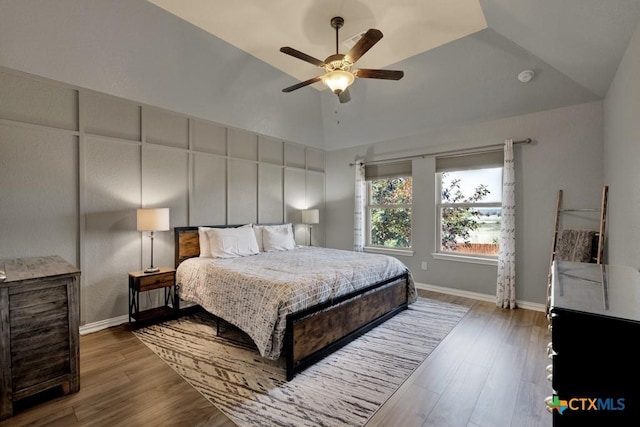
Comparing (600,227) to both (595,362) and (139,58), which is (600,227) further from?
(139,58)

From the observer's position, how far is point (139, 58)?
3.14 meters

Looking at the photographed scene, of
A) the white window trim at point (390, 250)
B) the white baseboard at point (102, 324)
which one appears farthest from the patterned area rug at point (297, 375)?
the white window trim at point (390, 250)

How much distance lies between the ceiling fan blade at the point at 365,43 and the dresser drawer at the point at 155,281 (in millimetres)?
3128

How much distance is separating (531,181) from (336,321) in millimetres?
3327

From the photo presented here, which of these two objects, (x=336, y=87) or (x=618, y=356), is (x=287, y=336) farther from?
(x=336, y=87)

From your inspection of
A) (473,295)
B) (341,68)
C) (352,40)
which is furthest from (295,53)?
(473,295)

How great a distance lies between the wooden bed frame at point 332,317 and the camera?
2350 mm

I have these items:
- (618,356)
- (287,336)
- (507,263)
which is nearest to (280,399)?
(287,336)

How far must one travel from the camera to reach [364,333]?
10.3ft

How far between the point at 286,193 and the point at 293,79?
1999 millimetres

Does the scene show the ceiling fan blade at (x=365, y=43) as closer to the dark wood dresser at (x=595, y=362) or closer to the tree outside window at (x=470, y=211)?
the dark wood dresser at (x=595, y=362)

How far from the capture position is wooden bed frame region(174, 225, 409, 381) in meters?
2.35

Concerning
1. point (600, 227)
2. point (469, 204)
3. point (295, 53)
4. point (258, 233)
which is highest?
point (295, 53)

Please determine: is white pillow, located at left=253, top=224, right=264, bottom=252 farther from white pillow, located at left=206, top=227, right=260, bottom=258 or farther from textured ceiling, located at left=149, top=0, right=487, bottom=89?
textured ceiling, located at left=149, top=0, right=487, bottom=89
